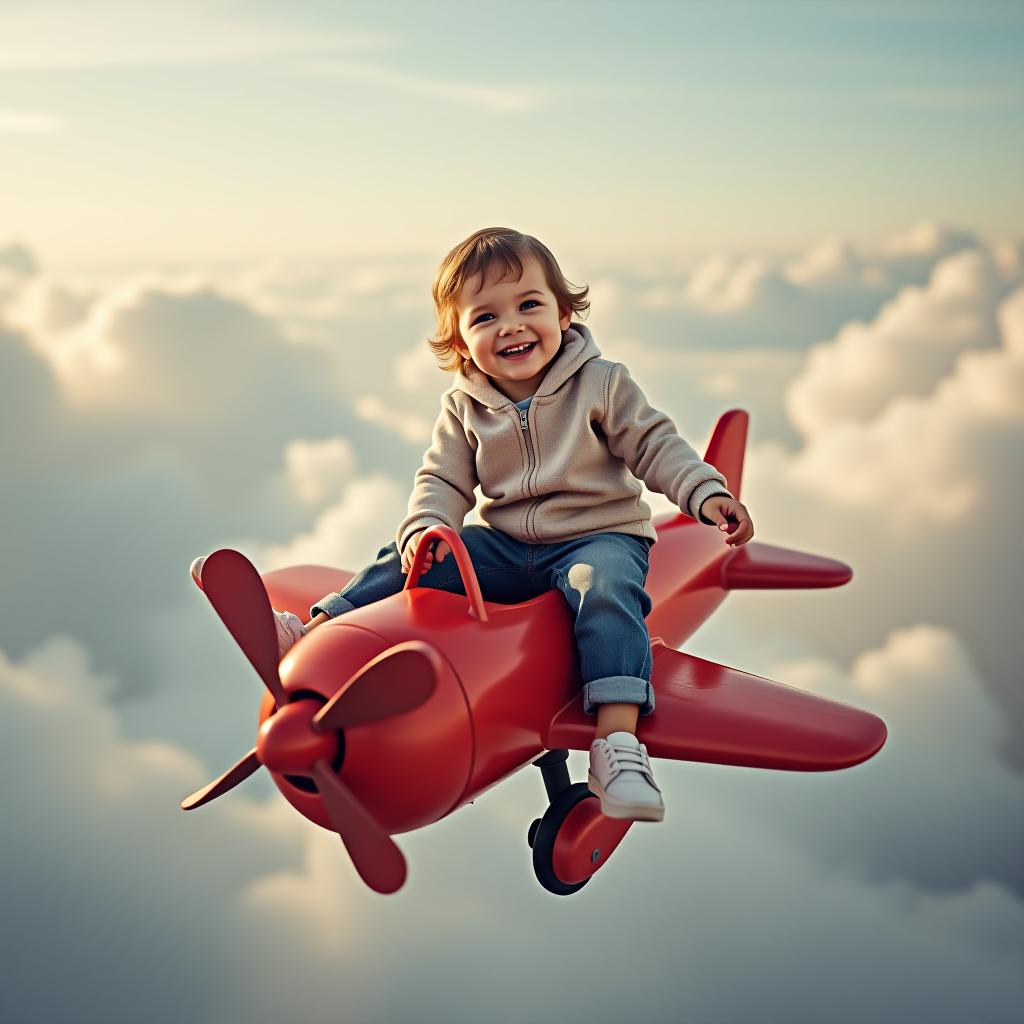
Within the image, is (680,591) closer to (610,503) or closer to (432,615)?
(610,503)

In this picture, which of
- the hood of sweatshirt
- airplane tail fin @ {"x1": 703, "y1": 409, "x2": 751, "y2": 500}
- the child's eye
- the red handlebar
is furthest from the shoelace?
airplane tail fin @ {"x1": 703, "y1": 409, "x2": 751, "y2": 500}

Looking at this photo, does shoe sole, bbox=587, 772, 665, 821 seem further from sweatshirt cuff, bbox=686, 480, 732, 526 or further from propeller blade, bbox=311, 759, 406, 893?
sweatshirt cuff, bbox=686, 480, 732, 526

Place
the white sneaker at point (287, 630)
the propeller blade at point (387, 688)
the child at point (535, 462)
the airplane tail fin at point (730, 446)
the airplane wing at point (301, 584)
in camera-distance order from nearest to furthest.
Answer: the propeller blade at point (387, 688) → the white sneaker at point (287, 630) → the child at point (535, 462) → the airplane wing at point (301, 584) → the airplane tail fin at point (730, 446)

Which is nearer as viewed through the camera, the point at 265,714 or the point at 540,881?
the point at 265,714

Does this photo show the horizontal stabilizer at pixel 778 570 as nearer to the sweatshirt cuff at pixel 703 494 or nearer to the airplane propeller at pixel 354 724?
the sweatshirt cuff at pixel 703 494

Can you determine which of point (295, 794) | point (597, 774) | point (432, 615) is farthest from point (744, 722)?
point (295, 794)

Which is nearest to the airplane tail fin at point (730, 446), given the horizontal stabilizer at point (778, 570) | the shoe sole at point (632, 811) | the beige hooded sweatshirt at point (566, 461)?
the horizontal stabilizer at point (778, 570)

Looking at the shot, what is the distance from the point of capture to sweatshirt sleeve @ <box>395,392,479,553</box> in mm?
3076

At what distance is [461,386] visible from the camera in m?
3.14

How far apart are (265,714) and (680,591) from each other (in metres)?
1.44

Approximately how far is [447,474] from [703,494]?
26.2 inches

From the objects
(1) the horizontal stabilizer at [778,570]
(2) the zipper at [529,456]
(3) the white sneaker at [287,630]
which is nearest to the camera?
(3) the white sneaker at [287,630]

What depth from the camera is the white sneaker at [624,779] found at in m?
2.51

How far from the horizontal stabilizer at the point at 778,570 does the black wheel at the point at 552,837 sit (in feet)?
3.52
